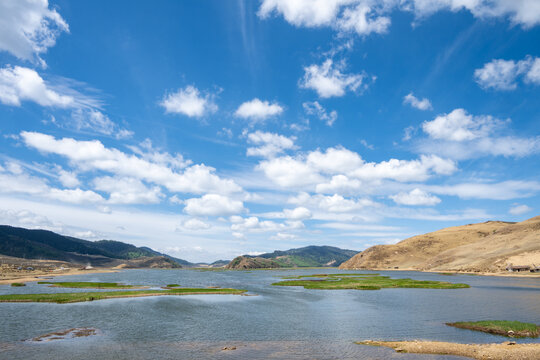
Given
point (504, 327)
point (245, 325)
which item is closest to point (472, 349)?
point (504, 327)

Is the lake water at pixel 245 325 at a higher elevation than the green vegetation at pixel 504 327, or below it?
below

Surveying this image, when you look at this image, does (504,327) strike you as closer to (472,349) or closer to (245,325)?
(472,349)

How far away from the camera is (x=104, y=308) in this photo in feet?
213

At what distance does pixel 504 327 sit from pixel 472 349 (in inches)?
544

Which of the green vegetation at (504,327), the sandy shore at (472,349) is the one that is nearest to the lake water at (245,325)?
the sandy shore at (472,349)

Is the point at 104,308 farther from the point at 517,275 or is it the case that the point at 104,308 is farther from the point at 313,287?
the point at 517,275

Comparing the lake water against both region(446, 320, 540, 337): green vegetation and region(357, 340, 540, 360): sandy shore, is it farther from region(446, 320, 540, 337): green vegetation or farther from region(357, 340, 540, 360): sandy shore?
region(446, 320, 540, 337): green vegetation

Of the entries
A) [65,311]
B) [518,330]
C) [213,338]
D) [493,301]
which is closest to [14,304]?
[65,311]

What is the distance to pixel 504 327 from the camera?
43.9m

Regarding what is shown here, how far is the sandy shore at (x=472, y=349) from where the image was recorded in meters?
31.6

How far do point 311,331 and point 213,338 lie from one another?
47.2 ft

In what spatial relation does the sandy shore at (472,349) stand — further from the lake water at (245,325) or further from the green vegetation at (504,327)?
the green vegetation at (504,327)

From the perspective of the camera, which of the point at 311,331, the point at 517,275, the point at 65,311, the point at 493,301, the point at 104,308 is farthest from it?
the point at 517,275

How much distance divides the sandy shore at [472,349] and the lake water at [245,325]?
87.6 inches
